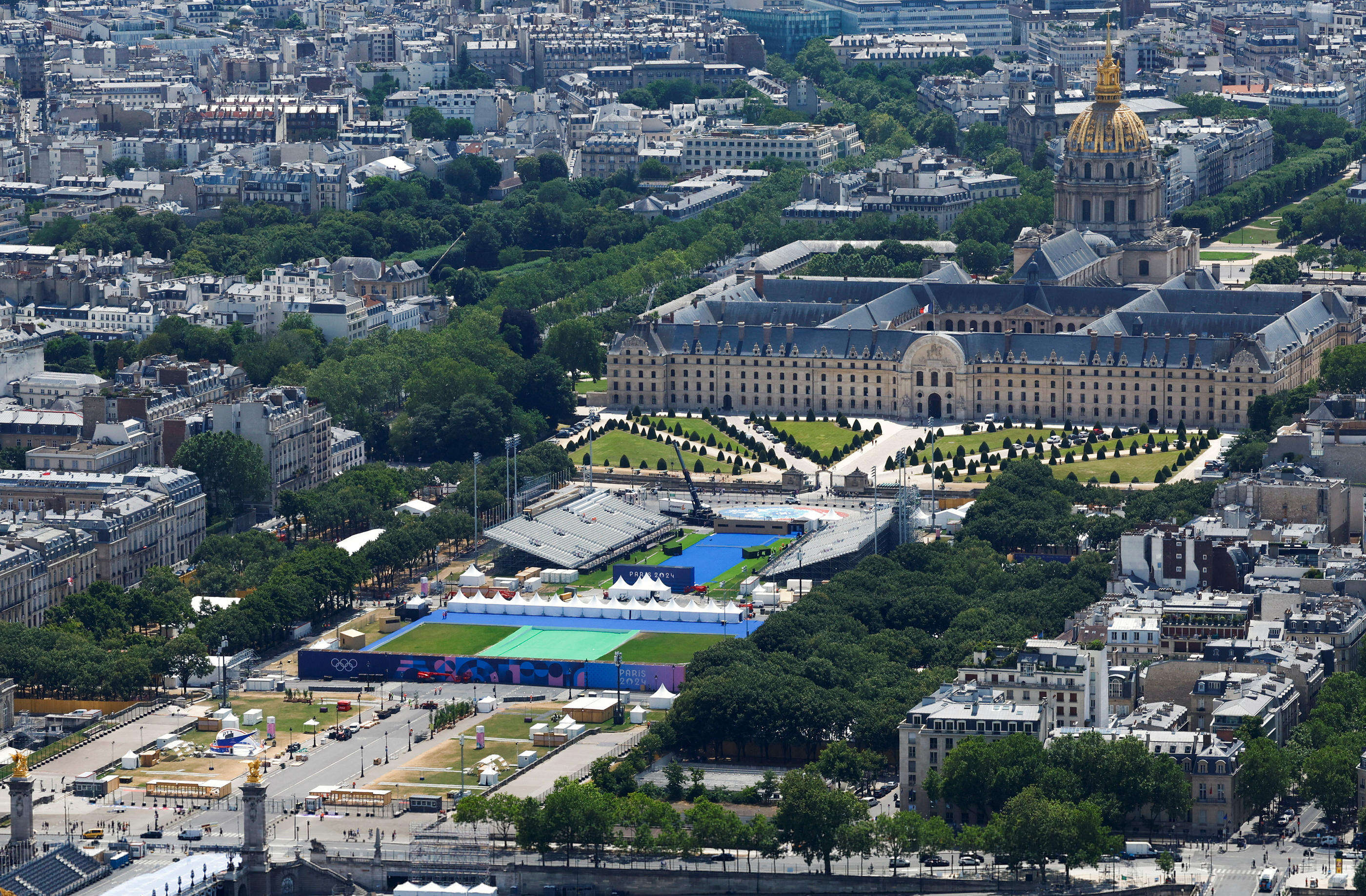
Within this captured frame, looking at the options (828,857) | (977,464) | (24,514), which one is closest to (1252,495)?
(977,464)

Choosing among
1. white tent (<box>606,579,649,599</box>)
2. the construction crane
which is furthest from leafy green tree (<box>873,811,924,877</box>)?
the construction crane

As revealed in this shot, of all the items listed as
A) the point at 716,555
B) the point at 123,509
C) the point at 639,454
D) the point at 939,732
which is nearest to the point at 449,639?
the point at 123,509

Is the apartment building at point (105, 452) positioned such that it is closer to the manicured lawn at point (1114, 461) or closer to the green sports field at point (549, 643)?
the green sports field at point (549, 643)

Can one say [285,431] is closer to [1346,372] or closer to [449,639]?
[449,639]

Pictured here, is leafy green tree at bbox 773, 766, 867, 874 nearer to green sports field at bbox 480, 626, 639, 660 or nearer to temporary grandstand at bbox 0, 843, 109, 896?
temporary grandstand at bbox 0, 843, 109, 896

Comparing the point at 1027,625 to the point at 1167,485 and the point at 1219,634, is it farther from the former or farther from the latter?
the point at 1167,485
